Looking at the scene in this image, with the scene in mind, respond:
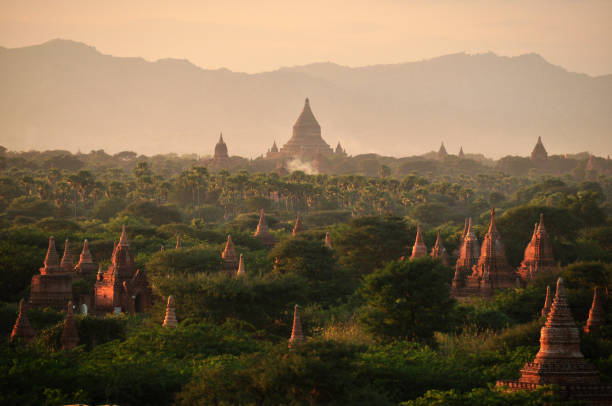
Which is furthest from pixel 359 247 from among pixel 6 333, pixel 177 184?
pixel 177 184

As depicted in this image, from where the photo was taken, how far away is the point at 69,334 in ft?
136

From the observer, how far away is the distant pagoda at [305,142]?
188 meters

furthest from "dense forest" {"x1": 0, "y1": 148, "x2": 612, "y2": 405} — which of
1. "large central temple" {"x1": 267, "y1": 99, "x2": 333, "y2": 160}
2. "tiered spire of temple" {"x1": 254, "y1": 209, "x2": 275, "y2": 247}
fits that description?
"large central temple" {"x1": 267, "y1": 99, "x2": 333, "y2": 160}

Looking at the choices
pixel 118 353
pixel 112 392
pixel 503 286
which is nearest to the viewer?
pixel 112 392

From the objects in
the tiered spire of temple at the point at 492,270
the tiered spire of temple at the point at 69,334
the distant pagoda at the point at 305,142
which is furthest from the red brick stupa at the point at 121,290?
the distant pagoda at the point at 305,142

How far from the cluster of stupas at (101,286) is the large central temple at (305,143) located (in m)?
128

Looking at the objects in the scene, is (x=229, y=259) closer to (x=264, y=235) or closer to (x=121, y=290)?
(x=121, y=290)

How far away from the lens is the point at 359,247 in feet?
240

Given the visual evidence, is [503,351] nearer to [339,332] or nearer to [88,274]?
[339,332]

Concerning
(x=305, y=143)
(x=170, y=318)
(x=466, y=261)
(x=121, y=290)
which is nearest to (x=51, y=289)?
(x=121, y=290)

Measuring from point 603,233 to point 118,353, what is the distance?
5377 cm

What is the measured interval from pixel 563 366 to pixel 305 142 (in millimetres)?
162118

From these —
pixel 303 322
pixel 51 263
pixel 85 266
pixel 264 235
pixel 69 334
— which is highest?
pixel 264 235

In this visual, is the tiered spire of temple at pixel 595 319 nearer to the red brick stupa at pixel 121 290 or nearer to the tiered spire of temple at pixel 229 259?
the red brick stupa at pixel 121 290
